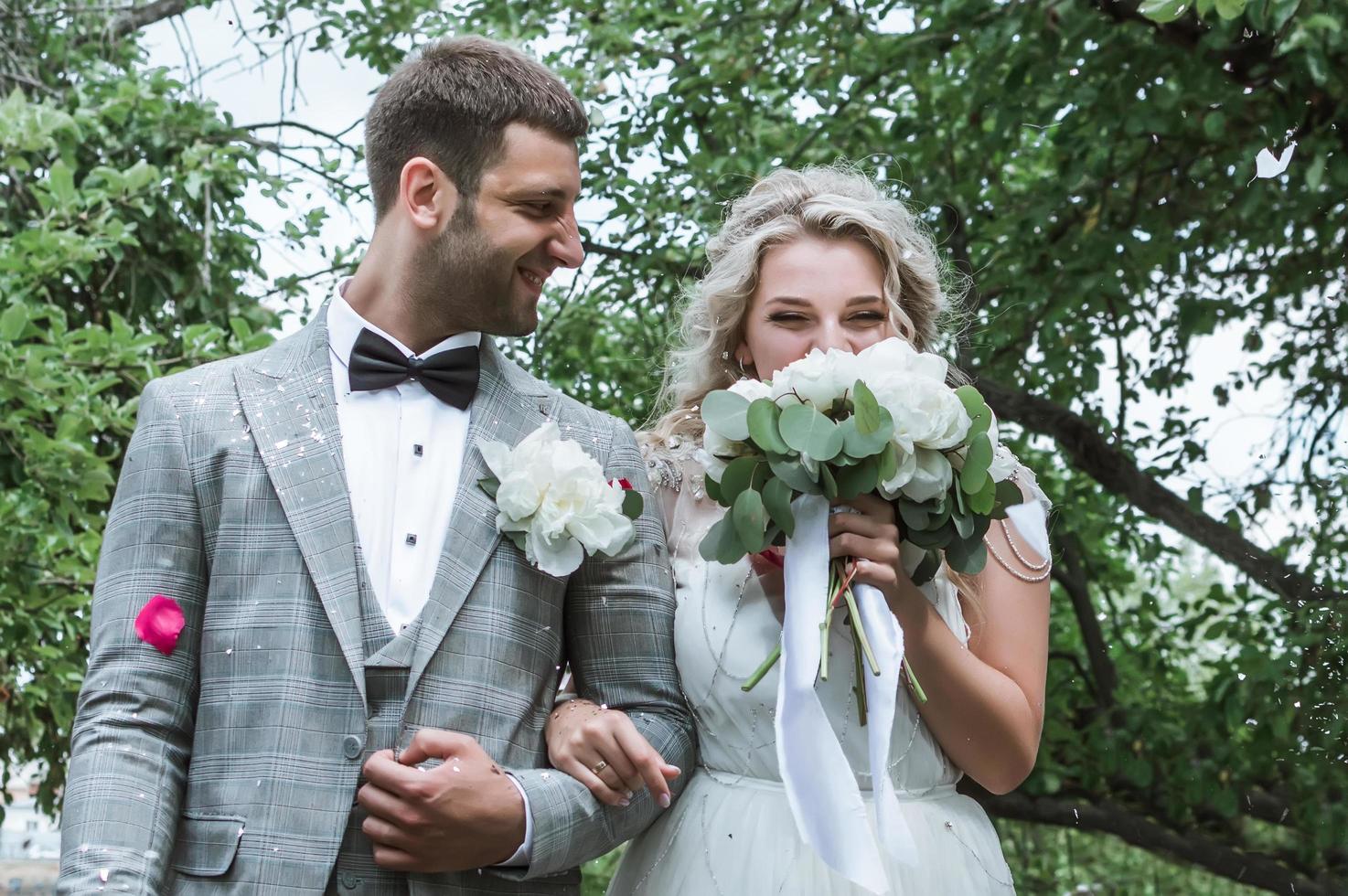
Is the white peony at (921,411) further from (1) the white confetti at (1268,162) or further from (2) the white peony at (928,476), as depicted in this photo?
(1) the white confetti at (1268,162)

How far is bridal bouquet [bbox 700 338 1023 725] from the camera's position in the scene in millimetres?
2227

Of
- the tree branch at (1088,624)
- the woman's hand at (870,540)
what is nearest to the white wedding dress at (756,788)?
the woman's hand at (870,540)

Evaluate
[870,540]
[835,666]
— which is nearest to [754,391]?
[870,540]

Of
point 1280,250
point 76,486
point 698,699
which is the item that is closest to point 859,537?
point 698,699

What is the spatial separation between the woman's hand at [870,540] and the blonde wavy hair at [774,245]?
0.62m

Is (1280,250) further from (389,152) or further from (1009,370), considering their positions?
(389,152)

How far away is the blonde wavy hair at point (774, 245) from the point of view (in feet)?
9.43

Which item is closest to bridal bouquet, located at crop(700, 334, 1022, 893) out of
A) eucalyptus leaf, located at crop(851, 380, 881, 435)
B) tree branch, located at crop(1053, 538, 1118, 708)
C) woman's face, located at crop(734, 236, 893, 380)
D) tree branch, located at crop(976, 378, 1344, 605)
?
eucalyptus leaf, located at crop(851, 380, 881, 435)

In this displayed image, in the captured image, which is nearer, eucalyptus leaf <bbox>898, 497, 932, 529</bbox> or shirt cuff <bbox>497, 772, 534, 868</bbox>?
shirt cuff <bbox>497, 772, 534, 868</bbox>

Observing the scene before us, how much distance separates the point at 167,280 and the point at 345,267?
65cm

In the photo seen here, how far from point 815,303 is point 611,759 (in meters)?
1.00

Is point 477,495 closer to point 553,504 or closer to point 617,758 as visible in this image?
point 553,504

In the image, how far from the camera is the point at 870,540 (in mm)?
2311

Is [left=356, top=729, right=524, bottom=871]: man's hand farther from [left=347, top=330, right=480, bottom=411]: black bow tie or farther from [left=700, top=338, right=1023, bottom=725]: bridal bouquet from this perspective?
[left=347, top=330, right=480, bottom=411]: black bow tie
